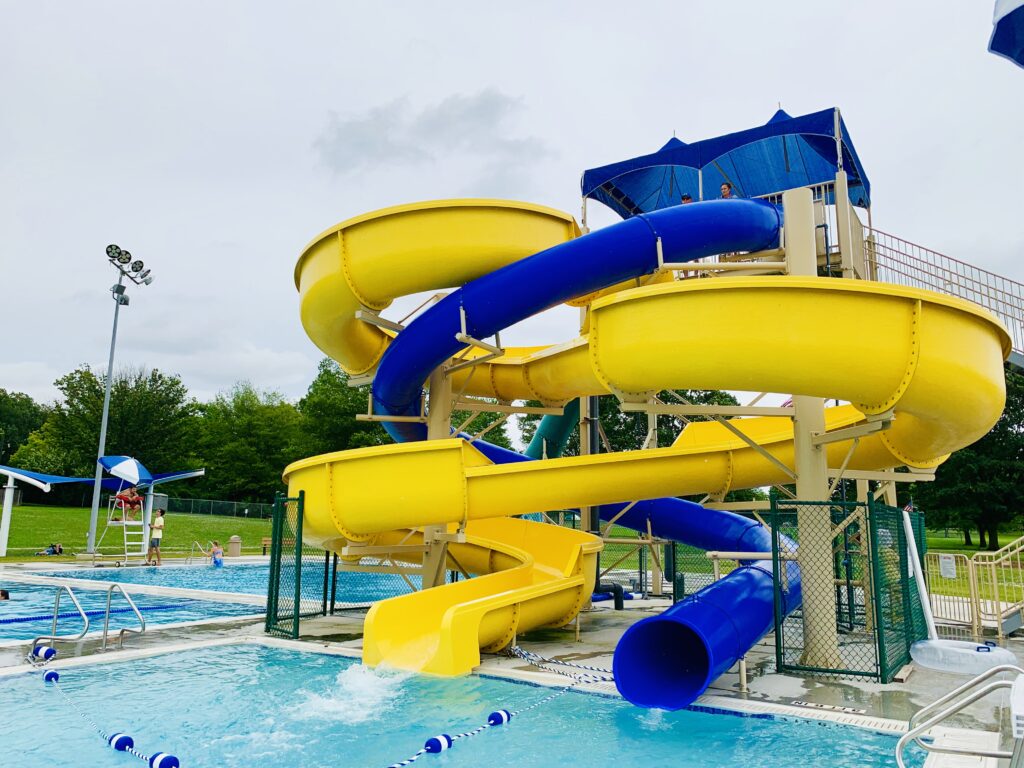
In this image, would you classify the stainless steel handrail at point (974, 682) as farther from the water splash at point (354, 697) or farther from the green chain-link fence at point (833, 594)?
the water splash at point (354, 697)

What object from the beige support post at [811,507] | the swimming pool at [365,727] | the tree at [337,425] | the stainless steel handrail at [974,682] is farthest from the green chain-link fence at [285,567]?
the tree at [337,425]

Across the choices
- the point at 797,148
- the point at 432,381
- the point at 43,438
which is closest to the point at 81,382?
the point at 43,438

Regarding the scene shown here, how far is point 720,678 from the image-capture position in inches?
305

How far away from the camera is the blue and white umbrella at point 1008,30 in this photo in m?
4.02

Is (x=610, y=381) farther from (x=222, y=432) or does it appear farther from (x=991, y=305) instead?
(x=222, y=432)

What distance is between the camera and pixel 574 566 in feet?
35.1

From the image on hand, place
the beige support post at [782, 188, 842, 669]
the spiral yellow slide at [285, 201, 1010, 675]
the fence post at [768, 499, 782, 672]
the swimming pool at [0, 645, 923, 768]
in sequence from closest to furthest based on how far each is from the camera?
the swimming pool at [0, 645, 923, 768], the spiral yellow slide at [285, 201, 1010, 675], the fence post at [768, 499, 782, 672], the beige support post at [782, 188, 842, 669]

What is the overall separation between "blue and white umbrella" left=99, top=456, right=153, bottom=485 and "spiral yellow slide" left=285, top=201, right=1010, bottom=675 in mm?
13968

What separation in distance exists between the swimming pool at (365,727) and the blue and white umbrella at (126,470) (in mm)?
17076

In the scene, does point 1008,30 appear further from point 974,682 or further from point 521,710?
point 521,710

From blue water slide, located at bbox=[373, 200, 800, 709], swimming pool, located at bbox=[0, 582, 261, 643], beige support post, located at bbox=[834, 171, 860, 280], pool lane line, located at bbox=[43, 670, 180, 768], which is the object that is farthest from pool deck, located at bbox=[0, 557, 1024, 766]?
beige support post, located at bbox=[834, 171, 860, 280]

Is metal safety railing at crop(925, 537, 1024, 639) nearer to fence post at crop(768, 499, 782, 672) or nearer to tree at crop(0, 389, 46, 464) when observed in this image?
fence post at crop(768, 499, 782, 672)

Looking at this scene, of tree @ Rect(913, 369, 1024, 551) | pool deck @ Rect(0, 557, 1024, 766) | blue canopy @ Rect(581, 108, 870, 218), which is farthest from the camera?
tree @ Rect(913, 369, 1024, 551)

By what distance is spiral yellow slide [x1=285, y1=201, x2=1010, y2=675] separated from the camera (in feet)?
21.3
